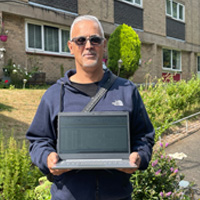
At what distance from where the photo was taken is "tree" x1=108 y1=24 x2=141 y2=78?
12156 millimetres

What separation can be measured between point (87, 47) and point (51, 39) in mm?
11925

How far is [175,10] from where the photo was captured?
20906 mm

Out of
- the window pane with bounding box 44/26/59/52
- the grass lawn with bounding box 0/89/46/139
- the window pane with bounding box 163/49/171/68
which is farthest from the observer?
the window pane with bounding box 163/49/171/68

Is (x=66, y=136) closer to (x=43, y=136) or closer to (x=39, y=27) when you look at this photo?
(x=43, y=136)

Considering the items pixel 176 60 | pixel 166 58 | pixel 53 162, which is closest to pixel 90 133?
pixel 53 162

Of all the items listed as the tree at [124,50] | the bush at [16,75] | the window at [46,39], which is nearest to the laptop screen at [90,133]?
the bush at [16,75]

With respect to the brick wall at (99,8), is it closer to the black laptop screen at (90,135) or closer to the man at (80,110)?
the man at (80,110)

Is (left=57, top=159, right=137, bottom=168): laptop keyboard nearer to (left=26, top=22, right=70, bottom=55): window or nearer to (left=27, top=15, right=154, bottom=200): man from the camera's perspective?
(left=27, top=15, right=154, bottom=200): man

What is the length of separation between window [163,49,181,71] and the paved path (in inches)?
550

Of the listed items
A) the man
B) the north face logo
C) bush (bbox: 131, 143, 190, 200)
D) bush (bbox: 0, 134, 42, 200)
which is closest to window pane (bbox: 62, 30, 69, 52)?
bush (bbox: 0, 134, 42, 200)

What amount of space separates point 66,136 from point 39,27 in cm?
1188

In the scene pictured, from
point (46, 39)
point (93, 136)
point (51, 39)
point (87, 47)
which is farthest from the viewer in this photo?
point (51, 39)

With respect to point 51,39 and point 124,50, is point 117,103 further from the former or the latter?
point 51,39

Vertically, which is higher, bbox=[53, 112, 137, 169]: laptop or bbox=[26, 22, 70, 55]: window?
bbox=[26, 22, 70, 55]: window
